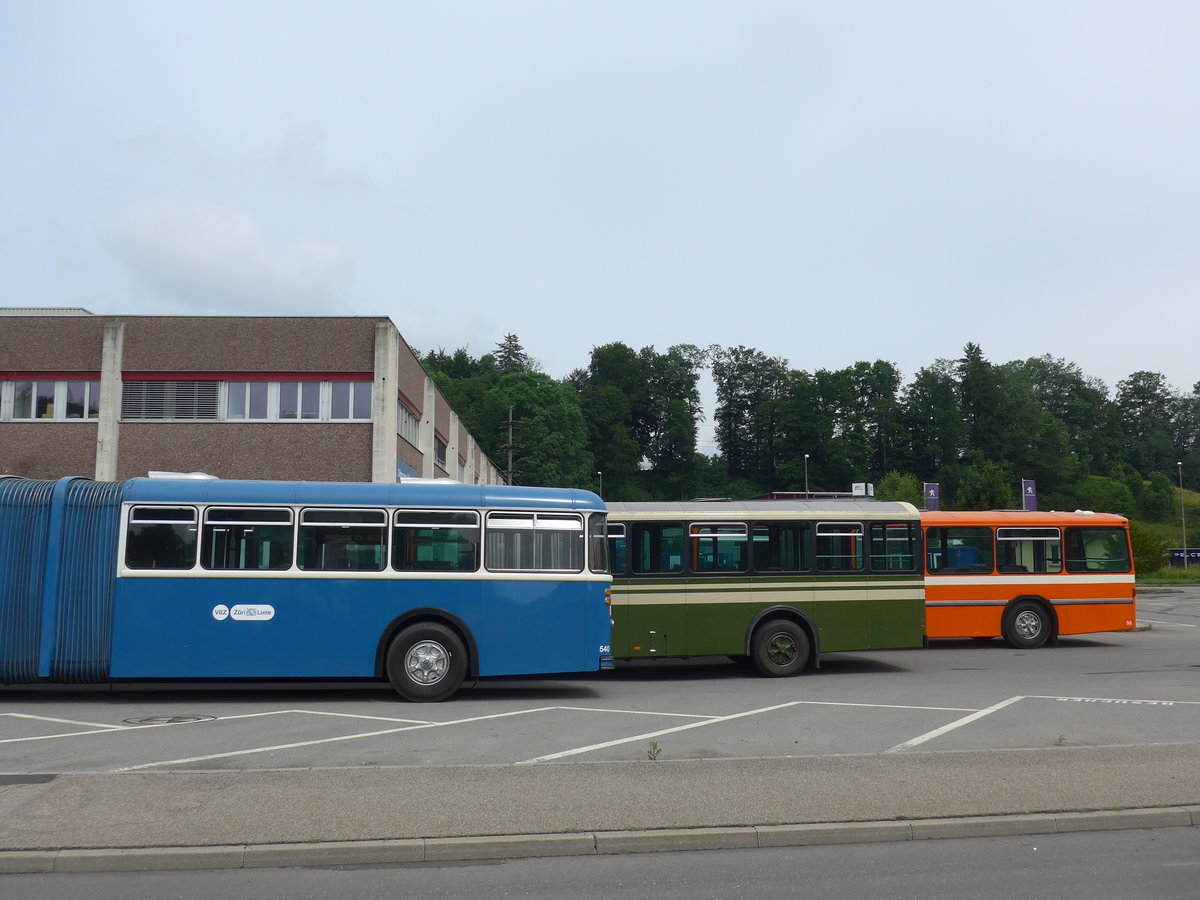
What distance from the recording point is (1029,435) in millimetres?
121938

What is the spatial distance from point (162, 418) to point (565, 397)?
242ft

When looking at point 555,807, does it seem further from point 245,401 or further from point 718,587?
point 245,401

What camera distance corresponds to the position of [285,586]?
13.5m

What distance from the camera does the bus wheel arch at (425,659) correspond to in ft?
44.0

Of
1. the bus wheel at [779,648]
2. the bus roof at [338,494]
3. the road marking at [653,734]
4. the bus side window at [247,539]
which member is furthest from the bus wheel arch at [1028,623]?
the bus side window at [247,539]

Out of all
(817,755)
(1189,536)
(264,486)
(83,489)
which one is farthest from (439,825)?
(1189,536)

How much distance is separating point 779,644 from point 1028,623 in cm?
723

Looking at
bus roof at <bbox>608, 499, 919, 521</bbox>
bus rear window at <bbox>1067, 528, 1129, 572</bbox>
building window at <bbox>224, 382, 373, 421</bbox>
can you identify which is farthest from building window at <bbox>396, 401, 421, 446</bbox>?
bus rear window at <bbox>1067, 528, 1129, 572</bbox>

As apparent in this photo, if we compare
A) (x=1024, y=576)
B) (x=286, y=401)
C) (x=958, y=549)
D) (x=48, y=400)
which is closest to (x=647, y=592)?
(x=958, y=549)

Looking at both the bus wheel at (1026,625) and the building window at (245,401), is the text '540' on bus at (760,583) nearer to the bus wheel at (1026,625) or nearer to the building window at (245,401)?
the bus wheel at (1026,625)

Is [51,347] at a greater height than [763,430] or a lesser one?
lesser

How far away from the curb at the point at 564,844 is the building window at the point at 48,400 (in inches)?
1058

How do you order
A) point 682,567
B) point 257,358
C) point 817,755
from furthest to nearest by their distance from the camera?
point 257,358
point 682,567
point 817,755

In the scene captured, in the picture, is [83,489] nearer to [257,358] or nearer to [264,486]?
[264,486]
